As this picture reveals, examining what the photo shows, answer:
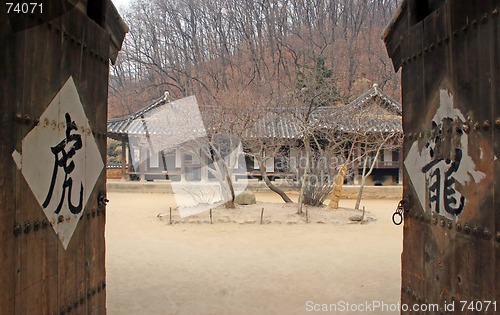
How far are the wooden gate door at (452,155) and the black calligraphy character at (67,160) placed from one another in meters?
2.16

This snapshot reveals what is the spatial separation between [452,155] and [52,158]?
2185mm

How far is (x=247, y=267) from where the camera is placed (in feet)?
19.2

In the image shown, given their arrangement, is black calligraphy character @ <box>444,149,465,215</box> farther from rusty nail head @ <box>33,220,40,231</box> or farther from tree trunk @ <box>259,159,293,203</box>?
tree trunk @ <box>259,159,293,203</box>

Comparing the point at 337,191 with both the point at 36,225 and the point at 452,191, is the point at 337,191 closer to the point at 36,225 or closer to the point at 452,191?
the point at 452,191

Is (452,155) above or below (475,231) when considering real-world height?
above

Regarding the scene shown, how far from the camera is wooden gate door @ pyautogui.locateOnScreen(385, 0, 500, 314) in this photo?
1.78 meters

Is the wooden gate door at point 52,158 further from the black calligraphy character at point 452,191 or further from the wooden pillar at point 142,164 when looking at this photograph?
the wooden pillar at point 142,164

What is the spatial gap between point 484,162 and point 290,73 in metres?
31.8

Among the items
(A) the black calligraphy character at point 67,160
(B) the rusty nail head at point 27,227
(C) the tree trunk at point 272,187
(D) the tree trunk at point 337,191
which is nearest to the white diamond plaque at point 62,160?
(A) the black calligraphy character at point 67,160

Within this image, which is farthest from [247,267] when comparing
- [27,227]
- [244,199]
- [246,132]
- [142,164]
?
[142,164]

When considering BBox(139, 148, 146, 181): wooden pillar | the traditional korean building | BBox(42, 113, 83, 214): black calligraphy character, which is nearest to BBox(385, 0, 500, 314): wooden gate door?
BBox(42, 113, 83, 214): black calligraphy character

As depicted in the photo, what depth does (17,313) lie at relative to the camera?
5.66 feet

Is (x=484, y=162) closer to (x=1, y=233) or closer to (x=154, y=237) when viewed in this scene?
(x=1, y=233)

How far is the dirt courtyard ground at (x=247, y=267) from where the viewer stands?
14.1 ft
